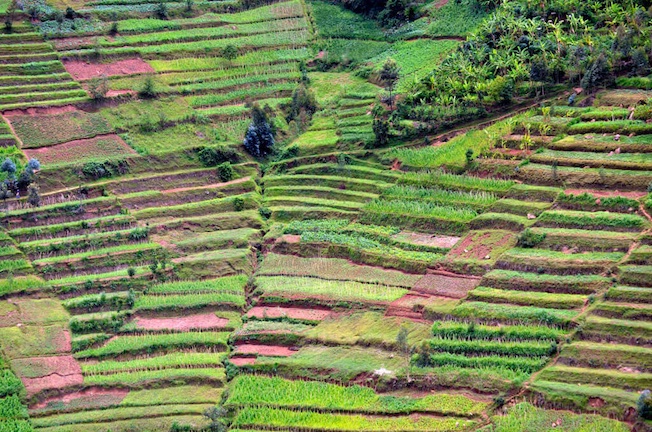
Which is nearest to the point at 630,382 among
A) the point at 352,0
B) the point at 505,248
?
the point at 505,248

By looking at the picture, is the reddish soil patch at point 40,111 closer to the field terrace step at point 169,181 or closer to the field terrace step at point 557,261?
the field terrace step at point 169,181

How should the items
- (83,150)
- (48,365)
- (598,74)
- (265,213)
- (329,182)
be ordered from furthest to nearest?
(83,150) → (329,182) → (265,213) → (598,74) → (48,365)

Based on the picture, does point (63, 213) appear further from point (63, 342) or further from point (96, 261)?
point (63, 342)

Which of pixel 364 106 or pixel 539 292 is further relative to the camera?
pixel 364 106

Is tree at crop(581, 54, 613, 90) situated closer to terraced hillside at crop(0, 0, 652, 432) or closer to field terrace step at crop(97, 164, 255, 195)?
terraced hillside at crop(0, 0, 652, 432)

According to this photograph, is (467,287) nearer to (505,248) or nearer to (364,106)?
(505,248)

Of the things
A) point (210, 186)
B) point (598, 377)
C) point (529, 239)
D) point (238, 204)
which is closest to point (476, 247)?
point (529, 239)

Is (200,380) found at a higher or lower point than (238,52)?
lower
